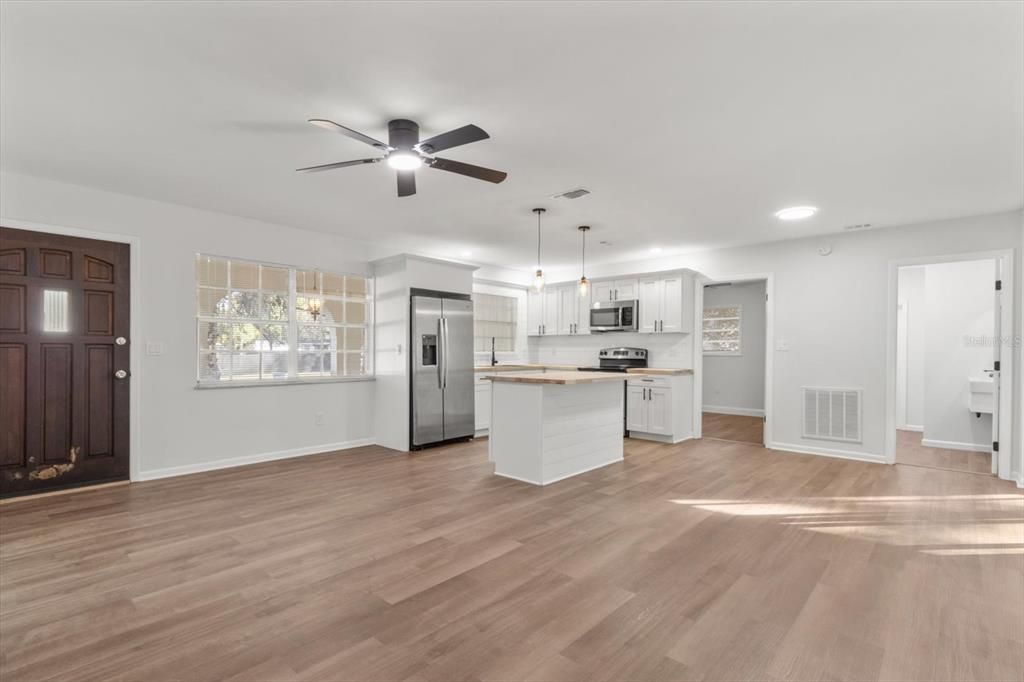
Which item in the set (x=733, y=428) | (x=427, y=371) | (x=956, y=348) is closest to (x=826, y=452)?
(x=733, y=428)

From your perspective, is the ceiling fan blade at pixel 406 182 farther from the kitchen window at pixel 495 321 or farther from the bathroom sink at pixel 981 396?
the bathroom sink at pixel 981 396

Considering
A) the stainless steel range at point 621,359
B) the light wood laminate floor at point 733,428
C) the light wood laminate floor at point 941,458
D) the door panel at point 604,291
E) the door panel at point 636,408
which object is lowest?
the light wood laminate floor at point 733,428

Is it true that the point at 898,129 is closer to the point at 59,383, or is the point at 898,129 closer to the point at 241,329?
the point at 241,329

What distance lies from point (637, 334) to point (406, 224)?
3.72 meters

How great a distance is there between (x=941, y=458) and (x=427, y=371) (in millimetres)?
5817

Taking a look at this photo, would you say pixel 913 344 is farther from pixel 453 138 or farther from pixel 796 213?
pixel 453 138

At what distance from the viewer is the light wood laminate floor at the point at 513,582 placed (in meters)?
1.86

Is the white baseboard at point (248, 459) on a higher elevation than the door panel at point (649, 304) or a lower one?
lower

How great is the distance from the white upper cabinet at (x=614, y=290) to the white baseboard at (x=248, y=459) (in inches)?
150

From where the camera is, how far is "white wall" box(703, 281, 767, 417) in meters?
8.76

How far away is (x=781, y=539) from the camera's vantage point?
3.04 m

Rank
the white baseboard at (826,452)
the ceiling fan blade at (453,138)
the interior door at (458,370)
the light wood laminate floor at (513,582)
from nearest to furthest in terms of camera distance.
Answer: the light wood laminate floor at (513,582) → the ceiling fan blade at (453,138) → the white baseboard at (826,452) → the interior door at (458,370)

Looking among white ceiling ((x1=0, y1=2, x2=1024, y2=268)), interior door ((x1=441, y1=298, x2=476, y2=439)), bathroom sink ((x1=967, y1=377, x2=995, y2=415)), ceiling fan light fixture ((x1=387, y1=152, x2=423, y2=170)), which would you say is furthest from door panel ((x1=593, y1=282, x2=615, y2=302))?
ceiling fan light fixture ((x1=387, y1=152, x2=423, y2=170))

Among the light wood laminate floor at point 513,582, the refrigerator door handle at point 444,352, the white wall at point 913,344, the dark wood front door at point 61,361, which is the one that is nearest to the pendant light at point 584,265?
the refrigerator door handle at point 444,352
